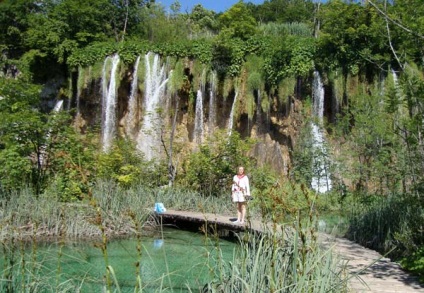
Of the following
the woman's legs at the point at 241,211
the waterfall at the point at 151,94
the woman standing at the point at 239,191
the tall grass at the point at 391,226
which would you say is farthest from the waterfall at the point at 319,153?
the waterfall at the point at 151,94

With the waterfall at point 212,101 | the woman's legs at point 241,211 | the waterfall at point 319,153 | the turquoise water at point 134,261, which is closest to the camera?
the turquoise water at point 134,261

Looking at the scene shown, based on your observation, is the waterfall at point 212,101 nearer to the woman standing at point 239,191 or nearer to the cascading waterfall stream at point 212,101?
the cascading waterfall stream at point 212,101

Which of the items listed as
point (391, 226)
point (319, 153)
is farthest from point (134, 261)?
point (319, 153)

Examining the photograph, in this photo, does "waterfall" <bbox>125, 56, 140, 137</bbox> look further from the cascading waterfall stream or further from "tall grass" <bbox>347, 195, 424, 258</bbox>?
"tall grass" <bbox>347, 195, 424, 258</bbox>

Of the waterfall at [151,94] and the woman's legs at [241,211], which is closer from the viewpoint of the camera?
the woman's legs at [241,211]

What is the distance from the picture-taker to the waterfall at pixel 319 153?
14188 mm

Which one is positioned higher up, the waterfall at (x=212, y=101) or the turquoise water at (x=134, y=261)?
the waterfall at (x=212, y=101)

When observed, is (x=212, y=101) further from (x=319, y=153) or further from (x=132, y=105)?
(x=319, y=153)

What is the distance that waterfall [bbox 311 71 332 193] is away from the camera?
1419 centimetres

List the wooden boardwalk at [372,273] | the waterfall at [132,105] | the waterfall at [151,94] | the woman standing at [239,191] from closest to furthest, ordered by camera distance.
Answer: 1. the wooden boardwalk at [372,273]
2. the woman standing at [239,191]
3. the waterfall at [151,94]
4. the waterfall at [132,105]

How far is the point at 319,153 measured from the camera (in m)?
14.0

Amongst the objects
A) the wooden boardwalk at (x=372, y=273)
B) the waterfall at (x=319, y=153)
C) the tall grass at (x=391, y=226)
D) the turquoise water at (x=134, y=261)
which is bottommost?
the turquoise water at (x=134, y=261)

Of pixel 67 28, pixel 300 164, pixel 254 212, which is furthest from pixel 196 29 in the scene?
pixel 254 212

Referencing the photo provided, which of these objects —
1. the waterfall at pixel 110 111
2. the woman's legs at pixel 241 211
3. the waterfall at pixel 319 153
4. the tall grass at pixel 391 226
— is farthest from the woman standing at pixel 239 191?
the waterfall at pixel 110 111
